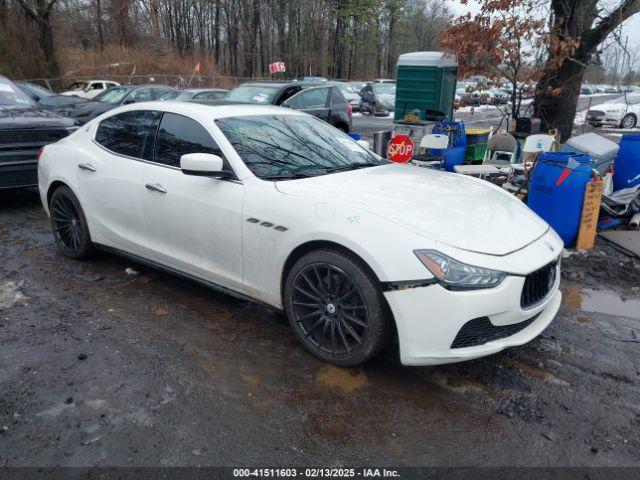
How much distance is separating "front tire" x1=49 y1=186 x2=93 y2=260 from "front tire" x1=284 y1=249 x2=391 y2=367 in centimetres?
245

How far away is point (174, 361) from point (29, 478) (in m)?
1.09

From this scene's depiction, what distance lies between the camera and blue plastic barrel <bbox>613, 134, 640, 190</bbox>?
21.1 feet

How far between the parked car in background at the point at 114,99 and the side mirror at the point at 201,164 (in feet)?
38.5

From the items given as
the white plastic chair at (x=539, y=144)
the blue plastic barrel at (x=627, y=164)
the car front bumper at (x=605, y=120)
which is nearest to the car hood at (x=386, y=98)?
the car front bumper at (x=605, y=120)

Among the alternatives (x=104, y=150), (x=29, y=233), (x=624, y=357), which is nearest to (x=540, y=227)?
(x=624, y=357)

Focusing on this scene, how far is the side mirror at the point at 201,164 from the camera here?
136 inches

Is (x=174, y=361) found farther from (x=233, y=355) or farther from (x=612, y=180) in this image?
(x=612, y=180)

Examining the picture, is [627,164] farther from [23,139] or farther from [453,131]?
[23,139]

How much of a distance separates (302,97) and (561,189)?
745cm

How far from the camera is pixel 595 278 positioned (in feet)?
15.8

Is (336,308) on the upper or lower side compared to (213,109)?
lower

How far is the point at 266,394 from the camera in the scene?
2.97 meters

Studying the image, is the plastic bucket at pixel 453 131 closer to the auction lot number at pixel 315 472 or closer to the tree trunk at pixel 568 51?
the tree trunk at pixel 568 51

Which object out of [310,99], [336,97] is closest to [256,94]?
[310,99]
